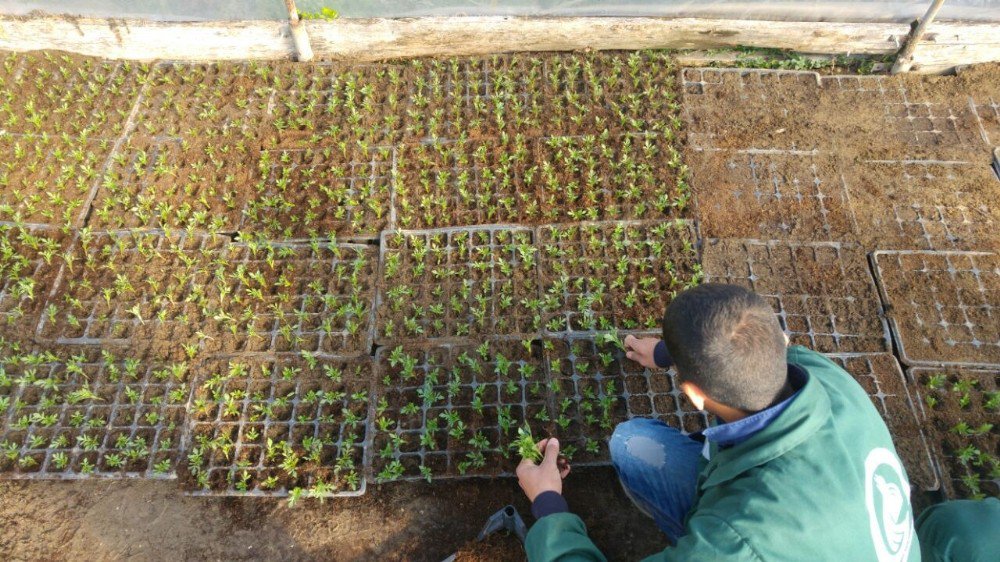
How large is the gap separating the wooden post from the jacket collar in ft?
15.4

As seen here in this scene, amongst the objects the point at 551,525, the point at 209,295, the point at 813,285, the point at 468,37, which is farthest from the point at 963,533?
the point at 468,37

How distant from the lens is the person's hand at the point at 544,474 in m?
3.02

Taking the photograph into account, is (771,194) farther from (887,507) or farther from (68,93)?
(68,93)

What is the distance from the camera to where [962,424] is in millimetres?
3646

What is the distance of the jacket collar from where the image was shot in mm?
2186

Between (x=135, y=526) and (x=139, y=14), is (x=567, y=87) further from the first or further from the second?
(x=135, y=526)

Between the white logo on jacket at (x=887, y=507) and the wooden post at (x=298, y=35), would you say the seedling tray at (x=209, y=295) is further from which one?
the white logo on jacket at (x=887, y=507)

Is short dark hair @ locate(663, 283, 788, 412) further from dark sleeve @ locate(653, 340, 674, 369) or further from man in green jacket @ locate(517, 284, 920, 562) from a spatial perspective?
dark sleeve @ locate(653, 340, 674, 369)

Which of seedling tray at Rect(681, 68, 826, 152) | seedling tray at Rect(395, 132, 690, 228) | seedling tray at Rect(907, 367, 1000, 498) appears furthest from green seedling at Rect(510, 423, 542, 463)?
seedling tray at Rect(681, 68, 826, 152)

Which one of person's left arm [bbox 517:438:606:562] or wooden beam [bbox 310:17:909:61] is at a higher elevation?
wooden beam [bbox 310:17:909:61]

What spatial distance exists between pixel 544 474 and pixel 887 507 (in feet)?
4.80

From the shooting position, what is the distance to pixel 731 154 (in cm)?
482

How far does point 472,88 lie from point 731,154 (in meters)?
2.18

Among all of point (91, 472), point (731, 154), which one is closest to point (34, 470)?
point (91, 472)
